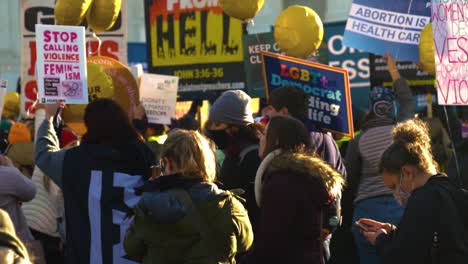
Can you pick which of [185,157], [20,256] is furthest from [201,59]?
[20,256]

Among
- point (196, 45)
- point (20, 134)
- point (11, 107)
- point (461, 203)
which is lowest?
point (11, 107)

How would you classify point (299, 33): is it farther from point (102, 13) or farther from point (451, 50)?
point (451, 50)

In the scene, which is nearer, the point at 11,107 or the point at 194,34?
the point at 194,34

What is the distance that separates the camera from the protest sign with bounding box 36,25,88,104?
698 centimetres

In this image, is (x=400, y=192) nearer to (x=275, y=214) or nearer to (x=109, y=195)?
(x=275, y=214)

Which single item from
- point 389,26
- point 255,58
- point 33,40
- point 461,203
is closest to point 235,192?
point 461,203

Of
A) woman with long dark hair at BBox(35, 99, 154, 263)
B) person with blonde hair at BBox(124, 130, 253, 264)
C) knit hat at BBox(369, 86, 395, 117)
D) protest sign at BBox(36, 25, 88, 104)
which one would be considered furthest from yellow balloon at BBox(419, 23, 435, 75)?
person with blonde hair at BBox(124, 130, 253, 264)

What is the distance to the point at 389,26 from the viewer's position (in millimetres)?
8930

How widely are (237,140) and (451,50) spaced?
1.28 metres

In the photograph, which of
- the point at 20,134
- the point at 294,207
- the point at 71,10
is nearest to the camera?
the point at 294,207

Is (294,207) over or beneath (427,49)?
beneath

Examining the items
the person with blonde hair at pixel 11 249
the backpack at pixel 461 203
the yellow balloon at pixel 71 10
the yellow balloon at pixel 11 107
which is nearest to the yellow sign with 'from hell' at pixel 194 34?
the yellow balloon at pixel 11 107

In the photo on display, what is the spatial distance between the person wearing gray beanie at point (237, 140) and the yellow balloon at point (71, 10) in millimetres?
1579

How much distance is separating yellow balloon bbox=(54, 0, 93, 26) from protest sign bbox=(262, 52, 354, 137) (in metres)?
1.25
